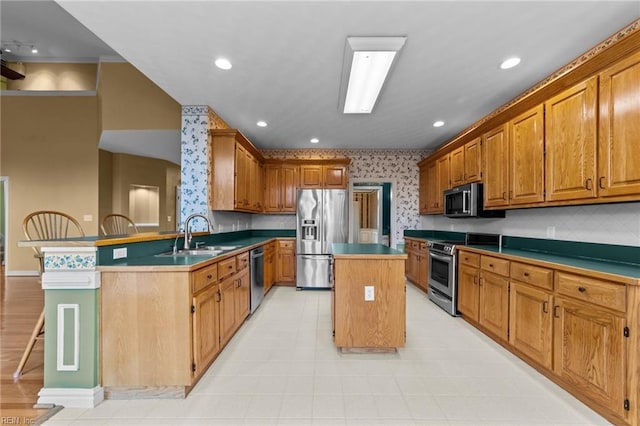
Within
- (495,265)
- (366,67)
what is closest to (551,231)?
(495,265)

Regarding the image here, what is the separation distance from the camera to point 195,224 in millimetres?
3484

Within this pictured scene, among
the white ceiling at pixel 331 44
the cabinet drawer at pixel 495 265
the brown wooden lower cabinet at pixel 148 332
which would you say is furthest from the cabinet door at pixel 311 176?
the brown wooden lower cabinet at pixel 148 332

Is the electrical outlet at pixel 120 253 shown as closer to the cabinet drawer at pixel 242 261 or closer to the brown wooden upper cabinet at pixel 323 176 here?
the cabinet drawer at pixel 242 261

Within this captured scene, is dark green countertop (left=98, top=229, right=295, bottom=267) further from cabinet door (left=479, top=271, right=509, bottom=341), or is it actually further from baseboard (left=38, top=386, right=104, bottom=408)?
cabinet door (left=479, top=271, right=509, bottom=341)

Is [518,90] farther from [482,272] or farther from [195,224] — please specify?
[195,224]

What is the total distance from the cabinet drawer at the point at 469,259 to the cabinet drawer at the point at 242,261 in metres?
2.70

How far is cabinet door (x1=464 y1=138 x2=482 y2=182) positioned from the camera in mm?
3412

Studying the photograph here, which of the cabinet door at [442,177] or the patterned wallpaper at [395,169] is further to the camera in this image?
the patterned wallpaper at [395,169]

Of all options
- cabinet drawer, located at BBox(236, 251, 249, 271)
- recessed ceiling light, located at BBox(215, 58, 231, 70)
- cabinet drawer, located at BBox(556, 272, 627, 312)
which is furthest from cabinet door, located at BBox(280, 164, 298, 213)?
cabinet drawer, located at BBox(556, 272, 627, 312)

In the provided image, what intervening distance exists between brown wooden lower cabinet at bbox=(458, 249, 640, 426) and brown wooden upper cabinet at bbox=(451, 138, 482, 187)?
1.33 meters

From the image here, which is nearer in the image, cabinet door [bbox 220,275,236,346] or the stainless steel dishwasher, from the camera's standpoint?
cabinet door [bbox 220,275,236,346]

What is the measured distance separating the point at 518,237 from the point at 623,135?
1.62m

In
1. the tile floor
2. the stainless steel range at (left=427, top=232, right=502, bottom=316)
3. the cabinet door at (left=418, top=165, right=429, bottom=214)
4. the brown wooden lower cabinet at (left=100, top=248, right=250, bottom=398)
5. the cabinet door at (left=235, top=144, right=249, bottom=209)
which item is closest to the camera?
the tile floor

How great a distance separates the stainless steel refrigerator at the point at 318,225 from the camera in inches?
185
